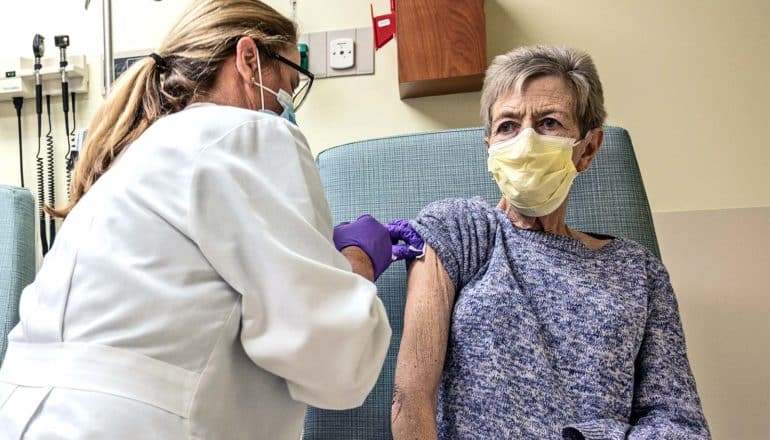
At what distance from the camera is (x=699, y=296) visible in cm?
161

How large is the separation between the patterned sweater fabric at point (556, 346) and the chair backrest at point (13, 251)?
95 cm

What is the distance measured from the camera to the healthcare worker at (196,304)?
71 centimetres

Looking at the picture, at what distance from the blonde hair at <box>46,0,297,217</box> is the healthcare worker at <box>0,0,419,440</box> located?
0.09 metres

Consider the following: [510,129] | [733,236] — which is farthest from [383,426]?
[733,236]

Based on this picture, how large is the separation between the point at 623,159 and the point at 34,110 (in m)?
1.90

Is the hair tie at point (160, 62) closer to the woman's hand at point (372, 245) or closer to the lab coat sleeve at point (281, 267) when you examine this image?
the lab coat sleeve at point (281, 267)

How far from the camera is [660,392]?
1072 mm

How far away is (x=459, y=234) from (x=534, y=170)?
190 millimetres

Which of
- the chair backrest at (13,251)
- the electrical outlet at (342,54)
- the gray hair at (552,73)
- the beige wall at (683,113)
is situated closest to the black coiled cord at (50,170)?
the chair backrest at (13,251)

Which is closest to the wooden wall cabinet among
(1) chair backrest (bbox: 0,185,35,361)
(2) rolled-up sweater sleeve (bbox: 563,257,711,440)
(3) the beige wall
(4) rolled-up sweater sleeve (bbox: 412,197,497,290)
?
(3) the beige wall

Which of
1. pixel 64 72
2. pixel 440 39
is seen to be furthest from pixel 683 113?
pixel 64 72

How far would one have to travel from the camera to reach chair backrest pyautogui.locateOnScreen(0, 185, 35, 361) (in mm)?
1392

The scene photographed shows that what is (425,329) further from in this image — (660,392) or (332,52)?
(332,52)

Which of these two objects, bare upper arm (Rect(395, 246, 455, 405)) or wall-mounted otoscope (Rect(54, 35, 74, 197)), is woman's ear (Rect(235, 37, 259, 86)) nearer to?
bare upper arm (Rect(395, 246, 455, 405))
